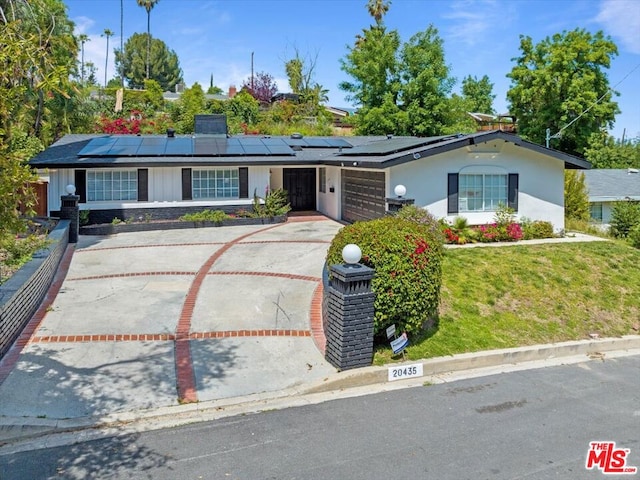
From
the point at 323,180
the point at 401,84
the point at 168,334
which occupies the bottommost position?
the point at 168,334

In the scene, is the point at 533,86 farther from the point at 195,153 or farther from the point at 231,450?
the point at 231,450

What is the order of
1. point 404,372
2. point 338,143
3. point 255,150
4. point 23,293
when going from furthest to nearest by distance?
point 338,143 < point 255,150 < point 23,293 < point 404,372

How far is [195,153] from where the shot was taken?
19.5m

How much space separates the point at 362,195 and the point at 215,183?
597cm

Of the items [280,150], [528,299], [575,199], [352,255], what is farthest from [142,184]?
[575,199]

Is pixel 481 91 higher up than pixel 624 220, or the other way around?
pixel 481 91

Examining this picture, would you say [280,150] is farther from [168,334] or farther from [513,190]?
[168,334]

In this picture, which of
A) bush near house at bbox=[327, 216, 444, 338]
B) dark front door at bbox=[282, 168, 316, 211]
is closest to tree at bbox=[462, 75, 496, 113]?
dark front door at bbox=[282, 168, 316, 211]

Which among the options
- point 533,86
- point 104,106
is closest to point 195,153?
point 104,106

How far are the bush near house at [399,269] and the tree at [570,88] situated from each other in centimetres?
3389

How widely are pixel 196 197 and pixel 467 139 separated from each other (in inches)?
404

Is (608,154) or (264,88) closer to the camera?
(608,154)

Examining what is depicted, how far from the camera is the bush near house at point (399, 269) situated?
7.54 metres

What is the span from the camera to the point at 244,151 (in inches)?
807
